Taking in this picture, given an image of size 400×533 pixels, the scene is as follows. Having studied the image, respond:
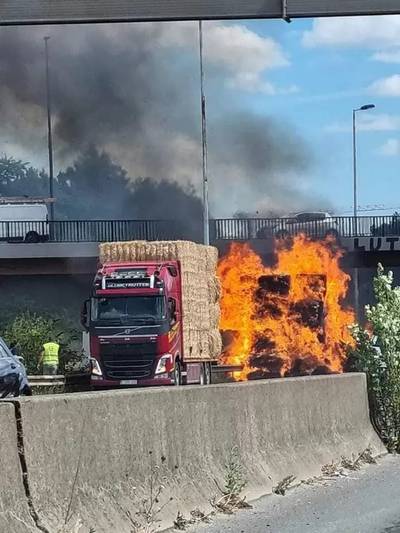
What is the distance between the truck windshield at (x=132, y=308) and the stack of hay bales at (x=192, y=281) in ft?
5.91

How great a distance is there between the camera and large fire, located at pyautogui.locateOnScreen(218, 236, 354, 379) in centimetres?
2569

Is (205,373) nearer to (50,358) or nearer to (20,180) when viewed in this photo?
(50,358)

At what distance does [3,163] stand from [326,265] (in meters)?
40.7

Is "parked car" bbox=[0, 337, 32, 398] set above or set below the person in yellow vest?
above

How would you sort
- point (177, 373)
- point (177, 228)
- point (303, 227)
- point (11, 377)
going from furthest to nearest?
point (177, 228) → point (303, 227) → point (177, 373) → point (11, 377)

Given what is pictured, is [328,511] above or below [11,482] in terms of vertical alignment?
below

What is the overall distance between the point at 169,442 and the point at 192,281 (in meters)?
17.1

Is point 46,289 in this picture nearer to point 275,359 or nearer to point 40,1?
point 275,359

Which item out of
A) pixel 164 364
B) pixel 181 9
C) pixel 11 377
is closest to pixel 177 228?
pixel 164 364

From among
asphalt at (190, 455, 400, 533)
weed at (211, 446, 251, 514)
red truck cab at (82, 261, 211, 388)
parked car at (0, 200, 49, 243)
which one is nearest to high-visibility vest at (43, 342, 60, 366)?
red truck cab at (82, 261, 211, 388)

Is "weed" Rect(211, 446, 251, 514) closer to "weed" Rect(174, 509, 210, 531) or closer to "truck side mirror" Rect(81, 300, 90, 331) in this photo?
"weed" Rect(174, 509, 210, 531)

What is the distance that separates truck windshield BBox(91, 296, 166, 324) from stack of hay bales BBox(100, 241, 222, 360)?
1802mm

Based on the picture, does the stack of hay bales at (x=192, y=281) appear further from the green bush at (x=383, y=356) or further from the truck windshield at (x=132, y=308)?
the green bush at (x=383, y=356)

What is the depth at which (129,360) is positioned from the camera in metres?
22.1
